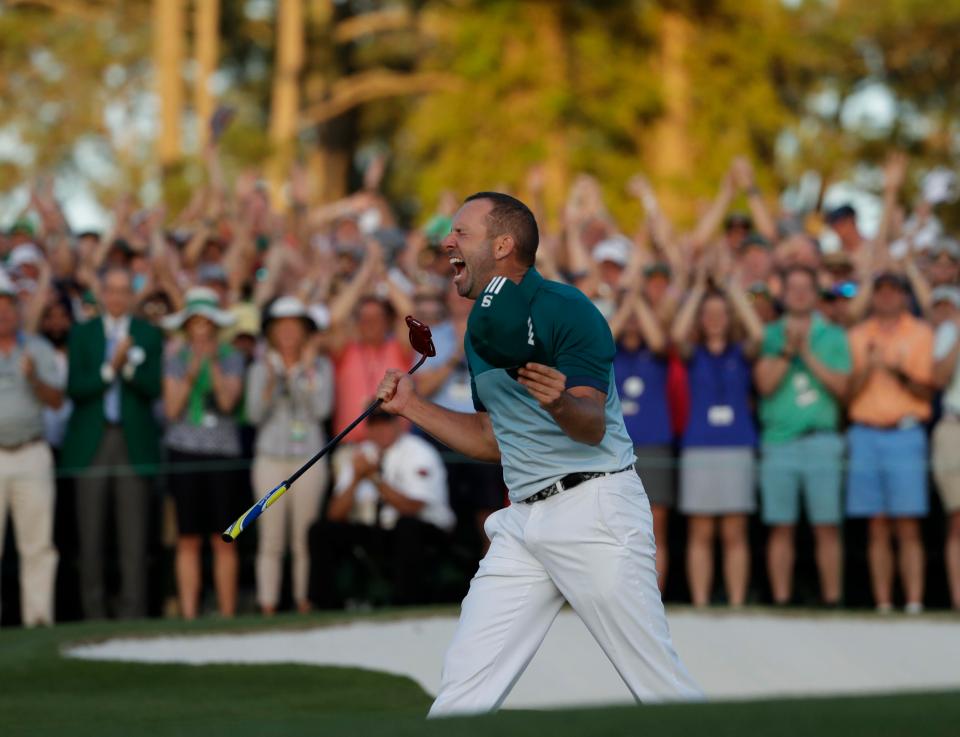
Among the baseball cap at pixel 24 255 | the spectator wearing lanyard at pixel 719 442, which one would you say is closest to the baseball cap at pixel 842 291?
the spectator wearing lanyard at pixel 719 442

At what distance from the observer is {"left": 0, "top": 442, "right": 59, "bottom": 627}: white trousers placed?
12.1 m

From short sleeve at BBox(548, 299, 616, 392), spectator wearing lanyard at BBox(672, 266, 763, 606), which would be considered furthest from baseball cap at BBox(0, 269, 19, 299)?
short sleeve at BBox(548, 299, 616, 392)

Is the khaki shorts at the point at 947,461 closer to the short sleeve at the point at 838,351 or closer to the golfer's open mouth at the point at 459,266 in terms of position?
the short sleeve at the point at 838,351

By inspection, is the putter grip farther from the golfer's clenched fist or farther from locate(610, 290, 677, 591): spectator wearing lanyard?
locate(610, 290, 677, 591): spectator wearing lanyard

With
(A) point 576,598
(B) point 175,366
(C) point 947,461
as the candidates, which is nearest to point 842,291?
(C) point 947,461

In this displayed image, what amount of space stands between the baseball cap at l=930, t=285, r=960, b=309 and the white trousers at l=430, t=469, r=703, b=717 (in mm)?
6871

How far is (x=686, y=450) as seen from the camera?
12.5m

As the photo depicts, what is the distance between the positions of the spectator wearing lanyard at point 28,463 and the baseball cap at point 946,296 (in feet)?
19.7

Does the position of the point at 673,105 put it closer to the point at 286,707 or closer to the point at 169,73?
the point at 169,73

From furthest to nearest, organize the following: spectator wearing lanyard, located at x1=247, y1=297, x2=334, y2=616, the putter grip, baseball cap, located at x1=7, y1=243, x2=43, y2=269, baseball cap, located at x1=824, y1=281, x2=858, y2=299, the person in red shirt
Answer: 1. baseball cap, located at x1=7, y1=243, x2=43, y2=269
2. baseball cap, located at x1=824, y1=281, x2=858, y2=299
3. the person in red shirt
4. spectator wearing lanyard, located at x1=247, y1=297, x2=334, y2=616
5. the putter grip

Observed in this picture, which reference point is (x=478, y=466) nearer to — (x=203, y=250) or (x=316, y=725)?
(x=203, y=250)

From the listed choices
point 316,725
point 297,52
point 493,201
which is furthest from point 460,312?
point 297,52

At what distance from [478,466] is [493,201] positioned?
6.34 m

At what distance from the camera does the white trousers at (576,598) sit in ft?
20.7
